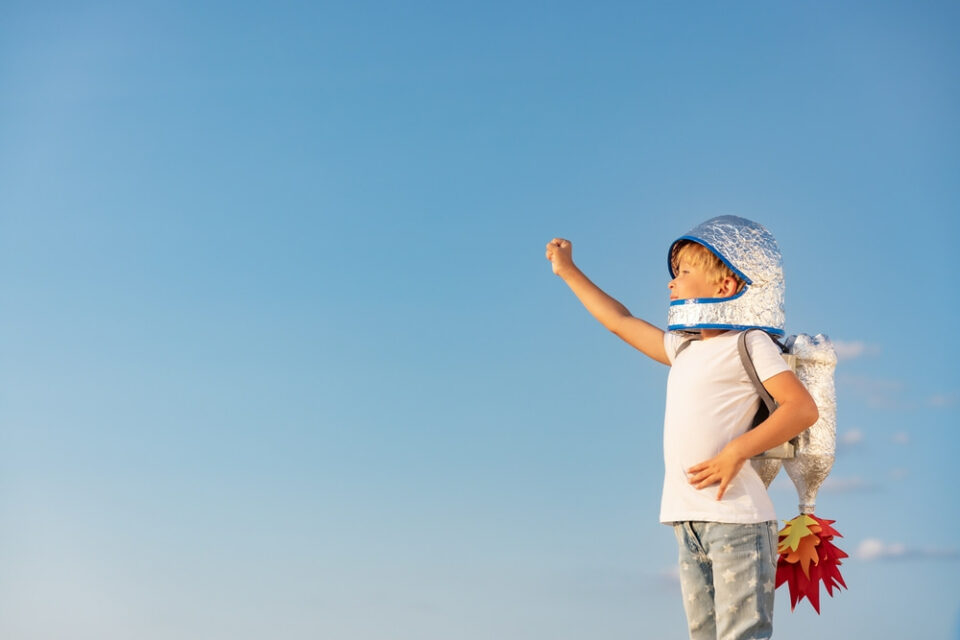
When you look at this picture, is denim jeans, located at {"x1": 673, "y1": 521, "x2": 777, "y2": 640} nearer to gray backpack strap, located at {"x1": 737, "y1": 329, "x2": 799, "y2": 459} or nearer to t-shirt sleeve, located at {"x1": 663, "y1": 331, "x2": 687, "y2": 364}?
gray backpack strap, located at {"x1": 737, "y1": 329, "x2": 799, "y2": 459}

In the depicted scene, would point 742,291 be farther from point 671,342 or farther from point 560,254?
point 560,254

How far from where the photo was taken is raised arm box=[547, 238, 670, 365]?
13.9 ft

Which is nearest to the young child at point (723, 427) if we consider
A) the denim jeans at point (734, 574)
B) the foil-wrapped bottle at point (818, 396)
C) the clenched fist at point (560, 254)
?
the denim jeans at point (734, 574)

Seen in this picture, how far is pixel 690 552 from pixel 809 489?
65cm

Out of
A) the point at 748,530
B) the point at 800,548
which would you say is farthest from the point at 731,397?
the point at 800,548

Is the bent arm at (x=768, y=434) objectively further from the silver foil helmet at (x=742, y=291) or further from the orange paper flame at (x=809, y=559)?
the orange paper flame at (x=809, y=559)

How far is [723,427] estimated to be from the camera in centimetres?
369

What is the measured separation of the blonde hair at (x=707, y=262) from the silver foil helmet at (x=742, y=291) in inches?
1.9

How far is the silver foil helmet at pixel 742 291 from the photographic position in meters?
3.77

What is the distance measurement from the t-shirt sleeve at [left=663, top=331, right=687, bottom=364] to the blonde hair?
31cm

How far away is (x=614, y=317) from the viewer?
4355mm

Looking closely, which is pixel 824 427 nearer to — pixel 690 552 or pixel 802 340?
pixel 802 340

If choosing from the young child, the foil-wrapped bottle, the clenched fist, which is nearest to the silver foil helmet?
the young child

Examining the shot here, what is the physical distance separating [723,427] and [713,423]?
4 cm
